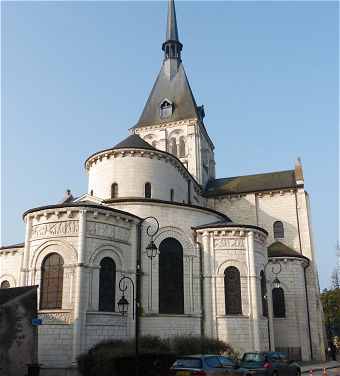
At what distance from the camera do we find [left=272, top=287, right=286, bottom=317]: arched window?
106ft

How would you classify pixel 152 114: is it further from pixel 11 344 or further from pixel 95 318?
pixel 11 344

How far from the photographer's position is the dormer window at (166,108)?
1859 inches

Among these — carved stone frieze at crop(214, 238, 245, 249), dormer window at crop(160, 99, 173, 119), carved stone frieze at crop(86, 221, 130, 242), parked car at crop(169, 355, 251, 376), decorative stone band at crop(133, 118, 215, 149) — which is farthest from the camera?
dormer window at crop(160, 99, 173, 119)

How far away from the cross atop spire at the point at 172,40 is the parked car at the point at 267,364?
4277 centimetres

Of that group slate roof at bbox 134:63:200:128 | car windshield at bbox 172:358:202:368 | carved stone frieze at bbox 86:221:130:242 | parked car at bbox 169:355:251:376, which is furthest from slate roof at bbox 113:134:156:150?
car windshield at bbox 172:358:202:368

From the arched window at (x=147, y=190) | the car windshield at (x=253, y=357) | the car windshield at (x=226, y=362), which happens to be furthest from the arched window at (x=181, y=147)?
the car windshield at (x=226, y=362)

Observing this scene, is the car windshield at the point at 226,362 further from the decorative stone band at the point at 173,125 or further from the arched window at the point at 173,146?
the decorative stone band at the point at 173,125

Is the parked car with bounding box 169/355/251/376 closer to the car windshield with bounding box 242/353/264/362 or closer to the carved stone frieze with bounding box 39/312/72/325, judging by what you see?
the car windshield with bounding box 242/353/264/362

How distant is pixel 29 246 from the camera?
22.9 metres

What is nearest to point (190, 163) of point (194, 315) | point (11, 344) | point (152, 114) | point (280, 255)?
point (152, 114)

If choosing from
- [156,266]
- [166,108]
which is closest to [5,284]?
[156,266]

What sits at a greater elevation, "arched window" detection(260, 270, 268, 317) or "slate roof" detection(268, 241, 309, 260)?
"slate roof" detection(268, 241, 309, 260)

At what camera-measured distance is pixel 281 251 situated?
34156 millimetres

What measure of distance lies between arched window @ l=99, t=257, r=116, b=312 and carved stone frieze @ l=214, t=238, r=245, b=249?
6.57 metres
